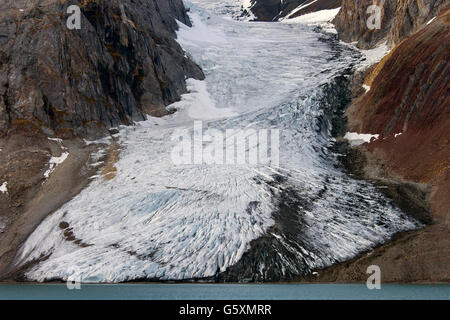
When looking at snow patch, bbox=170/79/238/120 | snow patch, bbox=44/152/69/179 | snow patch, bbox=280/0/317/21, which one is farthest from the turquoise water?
snow patch, bbox=280/0/317/21

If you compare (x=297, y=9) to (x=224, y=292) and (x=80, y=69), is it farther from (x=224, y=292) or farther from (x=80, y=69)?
(x=224, y=292)

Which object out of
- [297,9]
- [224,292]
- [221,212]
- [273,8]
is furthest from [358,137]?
[273,8]

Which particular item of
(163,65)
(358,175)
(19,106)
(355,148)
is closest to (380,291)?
(358,175)

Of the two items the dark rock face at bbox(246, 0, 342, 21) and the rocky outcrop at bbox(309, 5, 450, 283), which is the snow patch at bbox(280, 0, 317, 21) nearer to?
the dark rock face at bbox(246, 0, 342, 21)

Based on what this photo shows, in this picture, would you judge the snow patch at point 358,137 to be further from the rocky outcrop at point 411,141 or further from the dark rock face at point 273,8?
the dark rock face at point 273,8

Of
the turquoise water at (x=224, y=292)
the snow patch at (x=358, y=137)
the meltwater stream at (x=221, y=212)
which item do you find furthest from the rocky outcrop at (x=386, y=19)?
the turquoise water at (x=224, y=292)

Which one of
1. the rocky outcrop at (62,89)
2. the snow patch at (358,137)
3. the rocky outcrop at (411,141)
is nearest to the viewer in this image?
the rocky outcrop at (411,141)
